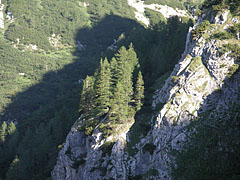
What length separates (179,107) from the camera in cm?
4612

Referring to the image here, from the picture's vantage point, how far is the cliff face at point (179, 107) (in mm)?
44094

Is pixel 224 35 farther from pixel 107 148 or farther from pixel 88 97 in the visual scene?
pixel 88 97

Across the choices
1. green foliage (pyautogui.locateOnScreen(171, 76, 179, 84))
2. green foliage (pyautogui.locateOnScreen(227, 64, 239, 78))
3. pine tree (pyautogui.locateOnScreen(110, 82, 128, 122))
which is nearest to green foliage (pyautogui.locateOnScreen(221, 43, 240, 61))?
green foliage (pyautogui.locateOnScreen(227, 64, 239, 78))

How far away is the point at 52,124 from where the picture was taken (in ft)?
311

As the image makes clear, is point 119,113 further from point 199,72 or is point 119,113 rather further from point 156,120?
point 199,72

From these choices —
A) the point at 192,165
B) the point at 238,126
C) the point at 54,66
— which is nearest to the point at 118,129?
the point at 192,165

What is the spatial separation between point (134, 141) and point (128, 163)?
13.0 feet

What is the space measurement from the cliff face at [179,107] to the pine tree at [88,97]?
12356mm

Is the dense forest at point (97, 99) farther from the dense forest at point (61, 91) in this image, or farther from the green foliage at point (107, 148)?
the green foliage at point (107, 148)

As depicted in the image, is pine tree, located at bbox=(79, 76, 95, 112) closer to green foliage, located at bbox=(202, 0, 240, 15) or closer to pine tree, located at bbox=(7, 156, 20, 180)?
pine tree, located at bbox=(7, 156, 20, 180)

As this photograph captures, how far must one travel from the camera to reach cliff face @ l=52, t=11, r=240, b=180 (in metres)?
44.1

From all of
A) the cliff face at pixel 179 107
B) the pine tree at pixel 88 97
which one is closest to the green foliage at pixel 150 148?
the cliff face at pixel 179 107


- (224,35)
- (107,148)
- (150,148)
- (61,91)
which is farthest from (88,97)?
(61,91)

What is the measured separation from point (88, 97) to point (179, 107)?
2510cm
